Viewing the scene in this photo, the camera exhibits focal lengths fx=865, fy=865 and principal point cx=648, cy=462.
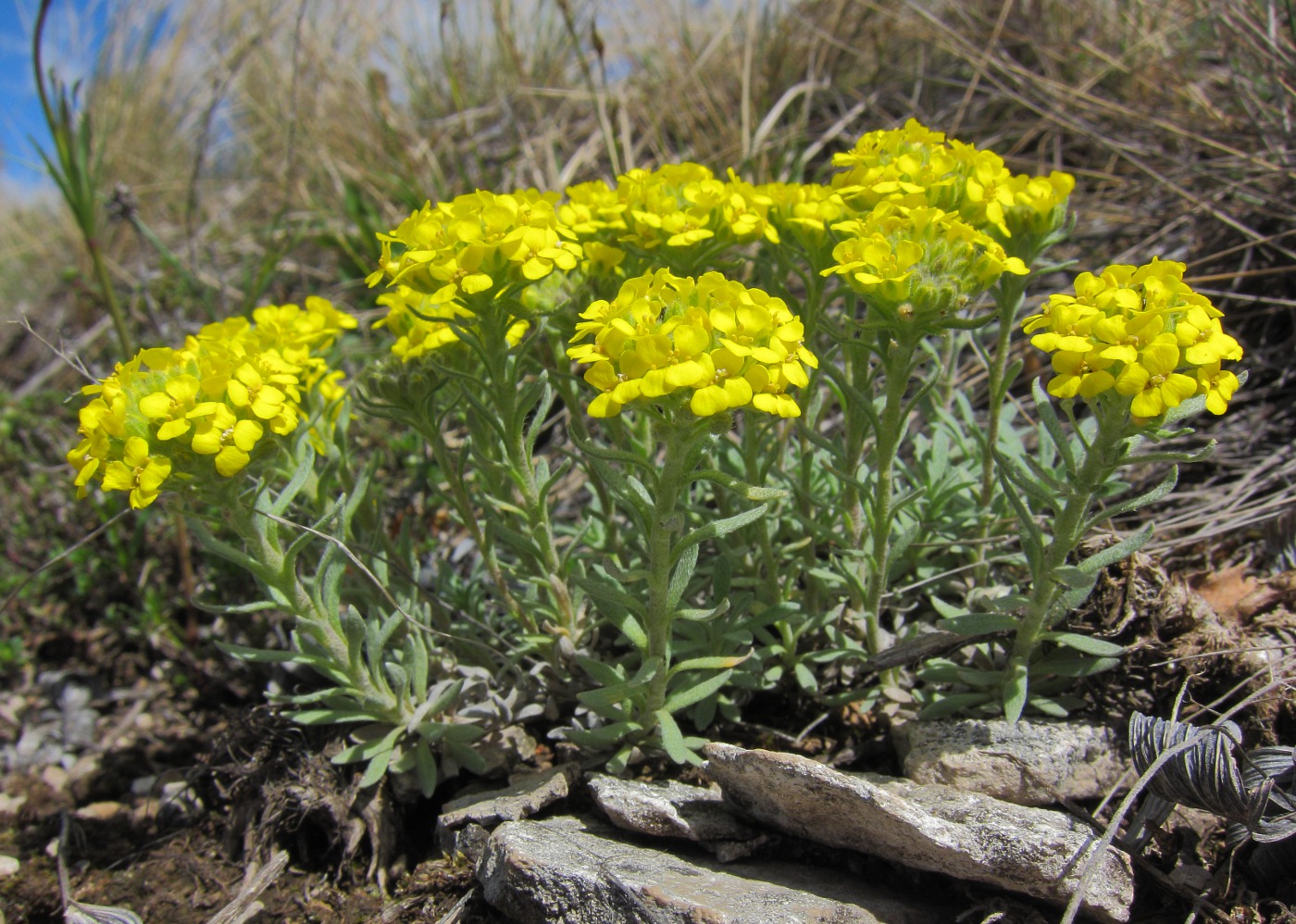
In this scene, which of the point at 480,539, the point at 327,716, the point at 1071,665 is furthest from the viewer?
the point at 480,539

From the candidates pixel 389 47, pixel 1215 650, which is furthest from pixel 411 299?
pixel 389 47

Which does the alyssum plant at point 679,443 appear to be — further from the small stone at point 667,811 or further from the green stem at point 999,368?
the small stone at point 667,811

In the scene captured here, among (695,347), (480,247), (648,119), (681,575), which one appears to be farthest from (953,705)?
(648,119)

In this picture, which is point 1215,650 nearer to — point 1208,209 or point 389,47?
point 1208,209

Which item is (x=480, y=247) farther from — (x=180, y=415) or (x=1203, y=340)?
(x=1203, y=340)

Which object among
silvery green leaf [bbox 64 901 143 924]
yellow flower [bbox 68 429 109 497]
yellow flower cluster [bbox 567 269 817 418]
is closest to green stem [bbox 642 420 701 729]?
yellow flower cluster [bbox 567 269 817 418]

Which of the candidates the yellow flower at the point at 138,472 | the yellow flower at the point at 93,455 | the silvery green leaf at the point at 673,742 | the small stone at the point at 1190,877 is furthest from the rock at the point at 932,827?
the yellow flower at the point at 93,455
